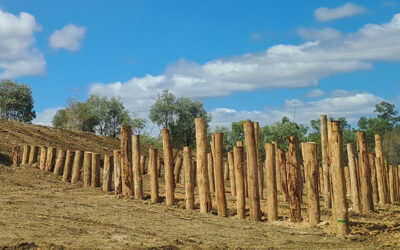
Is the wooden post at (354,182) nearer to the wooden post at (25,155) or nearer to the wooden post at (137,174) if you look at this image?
the wooden post at (137,174)

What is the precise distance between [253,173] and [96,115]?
3816 cm

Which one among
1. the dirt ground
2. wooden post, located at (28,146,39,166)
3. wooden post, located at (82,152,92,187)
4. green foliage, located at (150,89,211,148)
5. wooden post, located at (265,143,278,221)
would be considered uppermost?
green foliage, located at (150,89,211,148)


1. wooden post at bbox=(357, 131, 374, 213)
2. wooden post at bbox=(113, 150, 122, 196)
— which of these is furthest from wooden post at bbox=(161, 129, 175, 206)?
wooden post at bbox=(357, 131, 374, 213)

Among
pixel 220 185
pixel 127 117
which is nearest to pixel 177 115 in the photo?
pixel 127 117

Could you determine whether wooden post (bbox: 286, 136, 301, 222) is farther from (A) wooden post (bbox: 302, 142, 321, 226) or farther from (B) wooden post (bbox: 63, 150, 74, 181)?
(B) wooden post (bbox: 63, 150, 74, 181)

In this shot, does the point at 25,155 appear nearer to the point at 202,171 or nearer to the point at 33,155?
the point at 33,155

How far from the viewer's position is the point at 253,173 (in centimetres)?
1177

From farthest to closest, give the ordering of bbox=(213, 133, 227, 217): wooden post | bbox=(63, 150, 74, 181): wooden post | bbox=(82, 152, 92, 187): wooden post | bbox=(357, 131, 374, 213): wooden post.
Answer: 1. bbox=(63, 150, 74, 181): wooden post
2. bbox=(82, 152, 92, 187): wooden post
3. bbox=(357, 131, 374, 213): wooden post
4. bbox=(213, 133, 227, 217): wooden post

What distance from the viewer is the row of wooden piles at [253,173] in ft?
36.6

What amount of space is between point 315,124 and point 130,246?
1885 inches

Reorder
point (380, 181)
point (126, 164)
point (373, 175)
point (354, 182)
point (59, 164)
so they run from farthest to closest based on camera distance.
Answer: point (59, 164), point (380, 181), point (373, 175), point (126, 164), point (354, 182)

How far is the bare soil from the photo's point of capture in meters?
8.95

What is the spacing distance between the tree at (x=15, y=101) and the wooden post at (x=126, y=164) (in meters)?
37.8

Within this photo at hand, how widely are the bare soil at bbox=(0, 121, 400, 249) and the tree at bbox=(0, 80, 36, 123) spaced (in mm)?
36368
